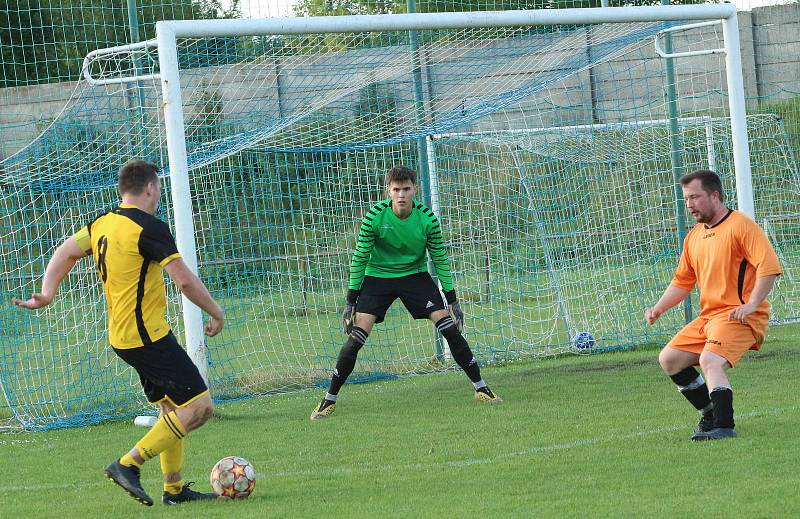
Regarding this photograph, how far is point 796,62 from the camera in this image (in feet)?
52.3

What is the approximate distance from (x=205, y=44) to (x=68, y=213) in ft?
7.58

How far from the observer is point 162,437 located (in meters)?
6.29

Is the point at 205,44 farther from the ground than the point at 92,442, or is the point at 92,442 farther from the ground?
the point at 205,44

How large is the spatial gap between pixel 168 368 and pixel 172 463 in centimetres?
55

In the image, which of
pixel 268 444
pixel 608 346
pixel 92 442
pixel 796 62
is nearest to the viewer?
pixel 268 444

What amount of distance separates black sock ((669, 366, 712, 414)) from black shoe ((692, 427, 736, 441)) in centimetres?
28

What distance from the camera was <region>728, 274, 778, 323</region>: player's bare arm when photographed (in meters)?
7.10

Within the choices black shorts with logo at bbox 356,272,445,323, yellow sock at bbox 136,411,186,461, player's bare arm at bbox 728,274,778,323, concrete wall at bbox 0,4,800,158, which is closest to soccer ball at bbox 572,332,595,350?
concrete wall at bbox 0,4,800,158


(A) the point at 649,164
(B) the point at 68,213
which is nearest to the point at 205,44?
(B) the point at 68,213

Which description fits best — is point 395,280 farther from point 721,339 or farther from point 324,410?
point 721,339

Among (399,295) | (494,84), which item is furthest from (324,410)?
(494,84)

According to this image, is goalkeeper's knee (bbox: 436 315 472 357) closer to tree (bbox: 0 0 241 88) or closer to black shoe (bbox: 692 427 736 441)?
black shoe (bbox: 692 427 736 441)

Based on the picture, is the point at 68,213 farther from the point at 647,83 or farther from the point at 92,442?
the point at 647,83

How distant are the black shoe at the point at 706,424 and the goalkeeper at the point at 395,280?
2457mm
